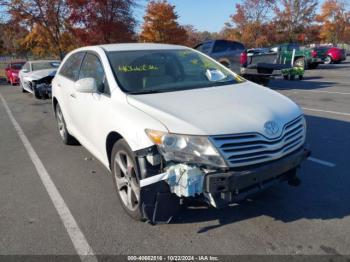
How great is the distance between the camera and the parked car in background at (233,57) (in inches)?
491

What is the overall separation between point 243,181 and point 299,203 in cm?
117

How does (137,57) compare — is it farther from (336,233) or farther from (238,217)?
(336,233)

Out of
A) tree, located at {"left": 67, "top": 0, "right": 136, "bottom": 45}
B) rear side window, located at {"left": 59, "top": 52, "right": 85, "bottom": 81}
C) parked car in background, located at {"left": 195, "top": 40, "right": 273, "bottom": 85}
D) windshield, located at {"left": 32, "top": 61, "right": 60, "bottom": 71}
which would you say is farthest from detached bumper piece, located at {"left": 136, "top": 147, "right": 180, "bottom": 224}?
tree, located at {"left": 67, "top": 0, "right": 136, "bottom": 45}

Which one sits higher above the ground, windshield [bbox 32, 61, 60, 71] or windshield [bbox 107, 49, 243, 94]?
windshield [bbox 107, 49, 243, 94]

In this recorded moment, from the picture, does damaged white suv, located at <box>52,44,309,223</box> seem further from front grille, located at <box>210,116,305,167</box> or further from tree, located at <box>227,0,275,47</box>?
tree, located at <box>227,0,275,47</box>

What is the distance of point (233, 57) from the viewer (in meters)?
13.0

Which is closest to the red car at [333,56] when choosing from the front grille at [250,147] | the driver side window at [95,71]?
the driver side window at [95,71]

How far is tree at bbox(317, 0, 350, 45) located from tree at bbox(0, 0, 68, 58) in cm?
4656

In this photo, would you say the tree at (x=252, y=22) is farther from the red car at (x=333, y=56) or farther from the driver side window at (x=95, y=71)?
the driver side window at (x=95, y=71)

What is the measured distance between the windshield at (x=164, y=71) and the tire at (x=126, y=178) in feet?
2.31

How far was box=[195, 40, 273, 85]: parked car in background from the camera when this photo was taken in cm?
1248

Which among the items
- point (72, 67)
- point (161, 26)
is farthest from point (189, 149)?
point (161, 26)

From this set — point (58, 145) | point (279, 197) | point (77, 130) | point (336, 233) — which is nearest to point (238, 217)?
point (279, 197)

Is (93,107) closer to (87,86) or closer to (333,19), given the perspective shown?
(87,86)
